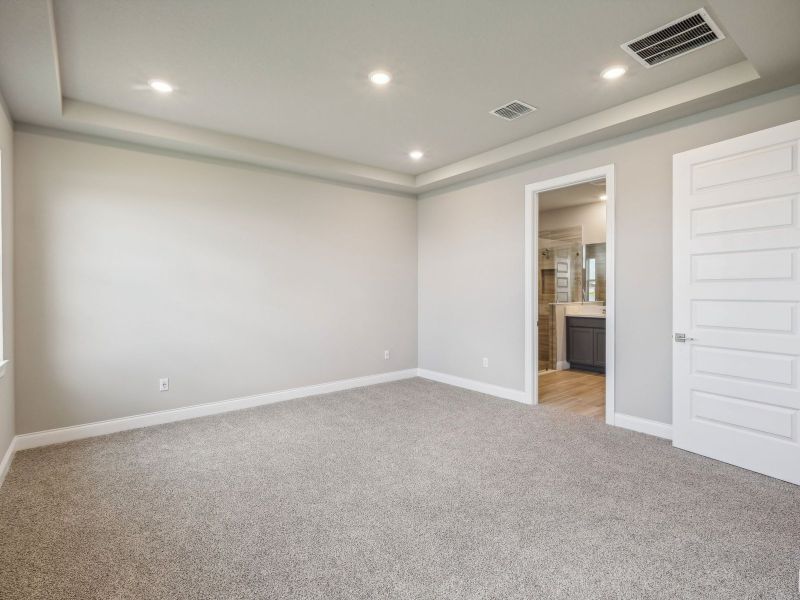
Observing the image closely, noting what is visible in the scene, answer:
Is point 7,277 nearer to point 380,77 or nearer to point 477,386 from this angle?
point 380,77

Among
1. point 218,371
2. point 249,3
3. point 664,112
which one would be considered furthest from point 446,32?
point 218,371

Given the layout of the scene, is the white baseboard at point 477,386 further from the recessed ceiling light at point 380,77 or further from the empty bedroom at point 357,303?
the recessed ceiling light at point 380,77

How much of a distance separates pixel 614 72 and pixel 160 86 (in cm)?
323

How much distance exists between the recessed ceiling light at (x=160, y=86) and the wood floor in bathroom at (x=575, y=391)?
4529 millimetres

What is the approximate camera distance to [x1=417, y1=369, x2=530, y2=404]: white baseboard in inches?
183

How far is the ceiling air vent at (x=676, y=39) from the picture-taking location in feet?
7.66

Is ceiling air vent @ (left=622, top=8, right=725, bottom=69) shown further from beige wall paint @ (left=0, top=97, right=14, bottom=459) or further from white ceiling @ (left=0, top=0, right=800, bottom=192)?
beige wall paint @ (left=0, top=97, right=14, bottom=459)

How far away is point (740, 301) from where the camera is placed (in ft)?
9.53

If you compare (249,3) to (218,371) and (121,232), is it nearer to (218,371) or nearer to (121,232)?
(121,232)

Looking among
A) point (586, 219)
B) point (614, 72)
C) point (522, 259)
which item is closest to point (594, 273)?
point (586, 219)

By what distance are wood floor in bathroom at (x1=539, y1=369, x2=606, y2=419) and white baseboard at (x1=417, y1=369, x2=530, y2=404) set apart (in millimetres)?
276

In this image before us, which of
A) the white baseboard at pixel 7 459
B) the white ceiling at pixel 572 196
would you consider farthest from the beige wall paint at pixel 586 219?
the white baseboard at pixel 7 459

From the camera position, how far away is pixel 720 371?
118 inches

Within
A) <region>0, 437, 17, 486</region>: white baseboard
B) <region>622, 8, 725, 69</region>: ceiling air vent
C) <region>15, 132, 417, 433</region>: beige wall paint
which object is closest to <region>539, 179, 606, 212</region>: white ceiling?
<region>15, 132, 417, 433</region>: beige wall paint
